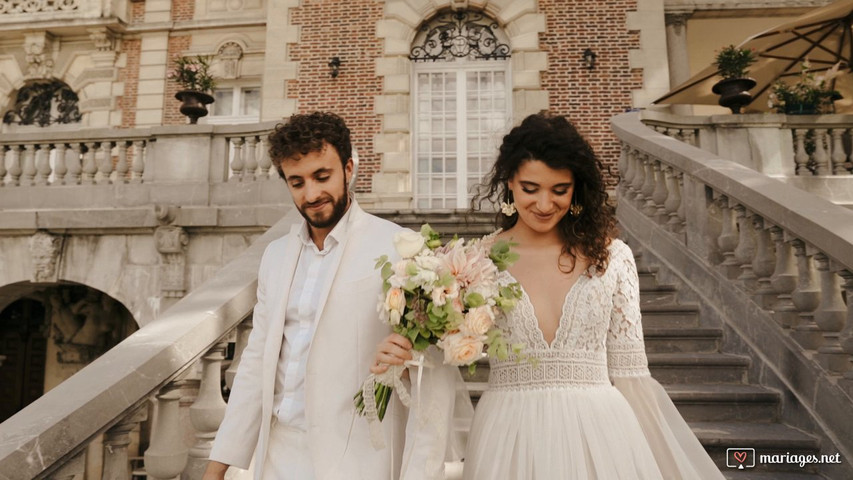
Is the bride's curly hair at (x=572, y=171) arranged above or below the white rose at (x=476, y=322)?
above

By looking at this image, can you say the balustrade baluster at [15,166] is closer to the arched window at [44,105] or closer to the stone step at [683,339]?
the arched window at [44,105]

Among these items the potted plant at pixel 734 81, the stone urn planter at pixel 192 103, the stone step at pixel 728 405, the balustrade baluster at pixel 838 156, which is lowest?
the stone step at pixel 728 405

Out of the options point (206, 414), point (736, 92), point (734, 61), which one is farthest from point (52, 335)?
point (734, 61)

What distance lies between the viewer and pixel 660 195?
5285 mm

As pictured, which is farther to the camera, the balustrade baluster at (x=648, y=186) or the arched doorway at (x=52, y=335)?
the arched doorway at (x=52, y=335)

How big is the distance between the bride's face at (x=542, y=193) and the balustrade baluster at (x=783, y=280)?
8.18 feet

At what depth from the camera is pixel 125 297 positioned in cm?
541

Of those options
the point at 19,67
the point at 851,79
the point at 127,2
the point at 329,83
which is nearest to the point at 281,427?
the point at 329,83

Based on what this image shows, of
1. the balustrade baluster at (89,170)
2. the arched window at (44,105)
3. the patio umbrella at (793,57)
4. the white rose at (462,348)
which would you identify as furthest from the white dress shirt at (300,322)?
the arched window at (44,105)

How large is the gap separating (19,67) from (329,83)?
6.89m

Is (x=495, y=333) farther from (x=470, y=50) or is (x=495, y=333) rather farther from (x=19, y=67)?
A: (x=19, y=67)

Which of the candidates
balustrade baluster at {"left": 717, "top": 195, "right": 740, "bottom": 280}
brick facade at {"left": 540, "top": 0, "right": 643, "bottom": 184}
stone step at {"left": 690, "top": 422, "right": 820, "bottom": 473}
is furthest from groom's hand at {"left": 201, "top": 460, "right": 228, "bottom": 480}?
brick facade at {"left": 540, "top": 0, "right": 643, "bottom": 184}

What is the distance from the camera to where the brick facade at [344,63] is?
373 inches

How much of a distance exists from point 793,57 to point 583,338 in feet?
27.3
